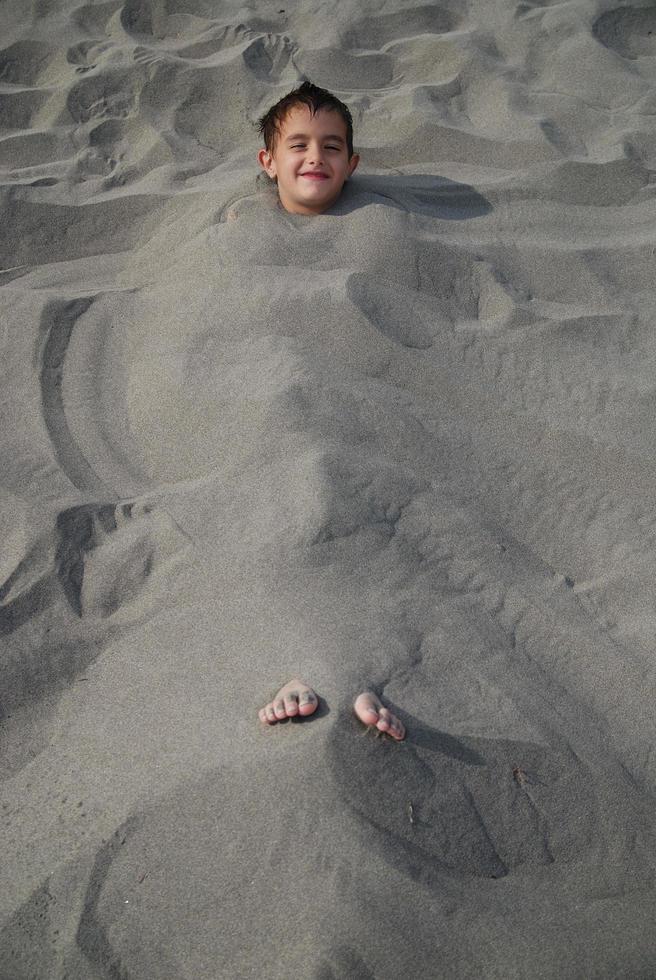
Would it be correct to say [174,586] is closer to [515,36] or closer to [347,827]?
[347,827]

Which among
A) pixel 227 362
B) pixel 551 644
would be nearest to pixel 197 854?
pixel 551 644

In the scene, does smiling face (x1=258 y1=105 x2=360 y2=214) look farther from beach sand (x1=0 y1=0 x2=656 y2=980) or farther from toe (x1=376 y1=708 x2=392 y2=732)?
toe (x1=376 y1=708 x2=392 y2=732)

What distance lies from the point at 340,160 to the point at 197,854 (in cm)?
193

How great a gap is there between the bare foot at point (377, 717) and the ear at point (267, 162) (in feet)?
6.02

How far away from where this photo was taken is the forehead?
90.2 inches

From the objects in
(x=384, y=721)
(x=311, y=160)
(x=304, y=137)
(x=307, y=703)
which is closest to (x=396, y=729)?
(x=384, y=721)

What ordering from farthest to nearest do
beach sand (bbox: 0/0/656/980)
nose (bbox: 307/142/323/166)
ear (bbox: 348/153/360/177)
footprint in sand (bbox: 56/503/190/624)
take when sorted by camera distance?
ear (bbox: 348/153/360/177) → nose (bbox: 307/142/323/166) → footprint in sand (bbox: 56/503/190/624) → beach sand (bbox: 0/0/656/980)

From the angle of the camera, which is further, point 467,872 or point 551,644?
point 551,644

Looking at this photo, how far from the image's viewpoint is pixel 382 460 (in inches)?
63.3

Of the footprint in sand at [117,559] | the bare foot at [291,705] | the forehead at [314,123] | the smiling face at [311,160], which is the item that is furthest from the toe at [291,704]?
the forehead at [314,123]

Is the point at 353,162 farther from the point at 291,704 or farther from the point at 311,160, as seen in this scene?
the point at 291,704

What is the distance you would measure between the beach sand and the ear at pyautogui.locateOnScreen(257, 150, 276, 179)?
75 mm

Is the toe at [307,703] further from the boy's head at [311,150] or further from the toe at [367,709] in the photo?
the boy's head at [311,150]

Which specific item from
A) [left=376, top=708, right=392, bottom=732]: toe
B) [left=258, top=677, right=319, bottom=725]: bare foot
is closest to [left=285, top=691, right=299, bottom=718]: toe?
[left=258, top=677, right=319, bottom=725]: bare foot
